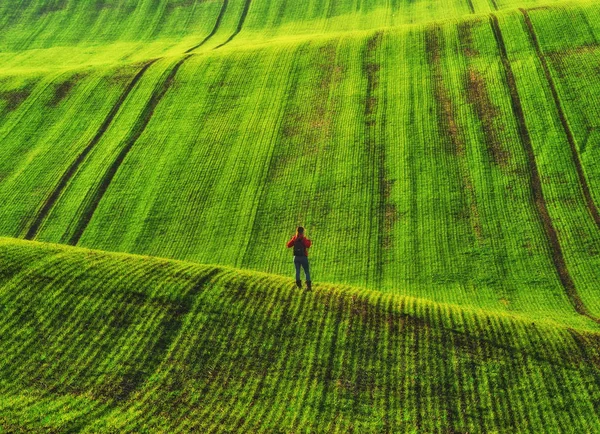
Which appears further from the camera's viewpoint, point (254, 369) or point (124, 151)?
point (124, 151)

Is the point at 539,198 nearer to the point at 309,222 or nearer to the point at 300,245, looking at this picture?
the point at 309,222

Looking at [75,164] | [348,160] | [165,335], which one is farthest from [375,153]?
[165,335]

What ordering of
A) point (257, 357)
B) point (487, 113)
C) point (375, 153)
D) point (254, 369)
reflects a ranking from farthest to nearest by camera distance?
point (487, 113), point (375, 153), point (257, 357), point (254, 369)

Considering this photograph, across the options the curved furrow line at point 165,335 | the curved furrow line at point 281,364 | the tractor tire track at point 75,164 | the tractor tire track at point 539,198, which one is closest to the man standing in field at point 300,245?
the curved furrow line at point 281,364

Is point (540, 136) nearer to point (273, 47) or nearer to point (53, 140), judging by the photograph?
point (273, 47)

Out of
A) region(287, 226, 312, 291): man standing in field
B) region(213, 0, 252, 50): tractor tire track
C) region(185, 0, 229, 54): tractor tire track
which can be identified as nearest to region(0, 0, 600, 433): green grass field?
region(213, 0, 252, 50): tractor tire track
